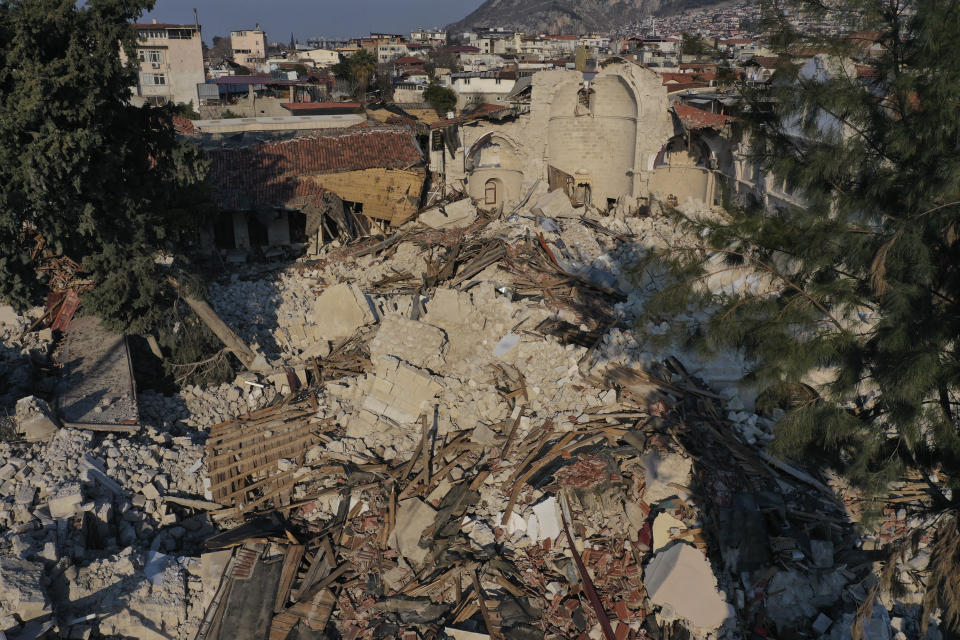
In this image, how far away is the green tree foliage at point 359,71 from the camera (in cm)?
5647

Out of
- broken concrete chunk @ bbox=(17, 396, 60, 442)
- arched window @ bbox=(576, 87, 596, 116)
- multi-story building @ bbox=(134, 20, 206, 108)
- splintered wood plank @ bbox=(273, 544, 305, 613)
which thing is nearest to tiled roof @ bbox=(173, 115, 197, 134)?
arched window @ bbox=(576, 87, 596, 116)

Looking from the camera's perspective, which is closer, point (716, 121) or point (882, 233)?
point (882, 233)

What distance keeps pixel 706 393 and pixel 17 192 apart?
40.0ft

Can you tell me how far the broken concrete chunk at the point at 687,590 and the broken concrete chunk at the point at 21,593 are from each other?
6.88m

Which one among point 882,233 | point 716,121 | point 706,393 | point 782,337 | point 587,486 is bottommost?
point 587,486

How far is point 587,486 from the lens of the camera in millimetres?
9430

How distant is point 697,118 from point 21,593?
2042cm

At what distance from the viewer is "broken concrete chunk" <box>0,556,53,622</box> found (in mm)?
7688

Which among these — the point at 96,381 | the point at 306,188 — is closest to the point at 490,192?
the point at 306,188

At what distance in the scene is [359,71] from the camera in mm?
56500

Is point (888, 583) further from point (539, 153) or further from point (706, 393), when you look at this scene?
point (539, 153)

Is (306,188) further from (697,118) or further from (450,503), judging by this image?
(450,503)

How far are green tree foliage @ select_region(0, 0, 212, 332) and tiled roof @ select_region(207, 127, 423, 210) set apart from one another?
6.45 m

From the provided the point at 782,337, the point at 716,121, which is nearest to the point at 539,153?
the point at 716,121
